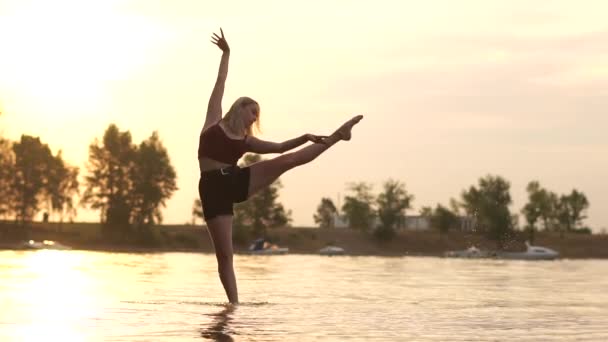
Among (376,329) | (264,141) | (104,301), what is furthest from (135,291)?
(376,329)

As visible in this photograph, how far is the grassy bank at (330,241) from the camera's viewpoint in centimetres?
11438

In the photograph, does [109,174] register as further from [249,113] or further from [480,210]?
[249,113]

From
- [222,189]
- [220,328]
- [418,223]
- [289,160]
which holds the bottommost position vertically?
[220,328]

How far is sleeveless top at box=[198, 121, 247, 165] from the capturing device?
11.7m

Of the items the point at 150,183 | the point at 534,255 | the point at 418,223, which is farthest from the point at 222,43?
the point at 418,223

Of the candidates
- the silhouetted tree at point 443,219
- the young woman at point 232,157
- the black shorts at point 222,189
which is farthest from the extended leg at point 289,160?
the silhouetted tree at point 443,219

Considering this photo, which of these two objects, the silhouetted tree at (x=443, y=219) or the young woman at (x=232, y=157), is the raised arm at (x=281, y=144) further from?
the silhouetted tree at (x=443, y=219)

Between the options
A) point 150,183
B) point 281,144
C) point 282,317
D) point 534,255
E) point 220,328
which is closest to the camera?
point 220,328

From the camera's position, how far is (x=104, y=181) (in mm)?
116125

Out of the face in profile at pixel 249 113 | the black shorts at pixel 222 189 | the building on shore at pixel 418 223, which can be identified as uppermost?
the building on shore at pixel 418 223

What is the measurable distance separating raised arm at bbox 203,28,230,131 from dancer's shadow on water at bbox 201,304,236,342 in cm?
214

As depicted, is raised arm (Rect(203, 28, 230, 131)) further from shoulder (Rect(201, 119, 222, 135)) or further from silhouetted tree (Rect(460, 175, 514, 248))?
silhouetted tree (Rect(460, 175, 514, 248))

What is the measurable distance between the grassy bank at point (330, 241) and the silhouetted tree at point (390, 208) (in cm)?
149

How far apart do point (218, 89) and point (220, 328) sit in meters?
3.66
